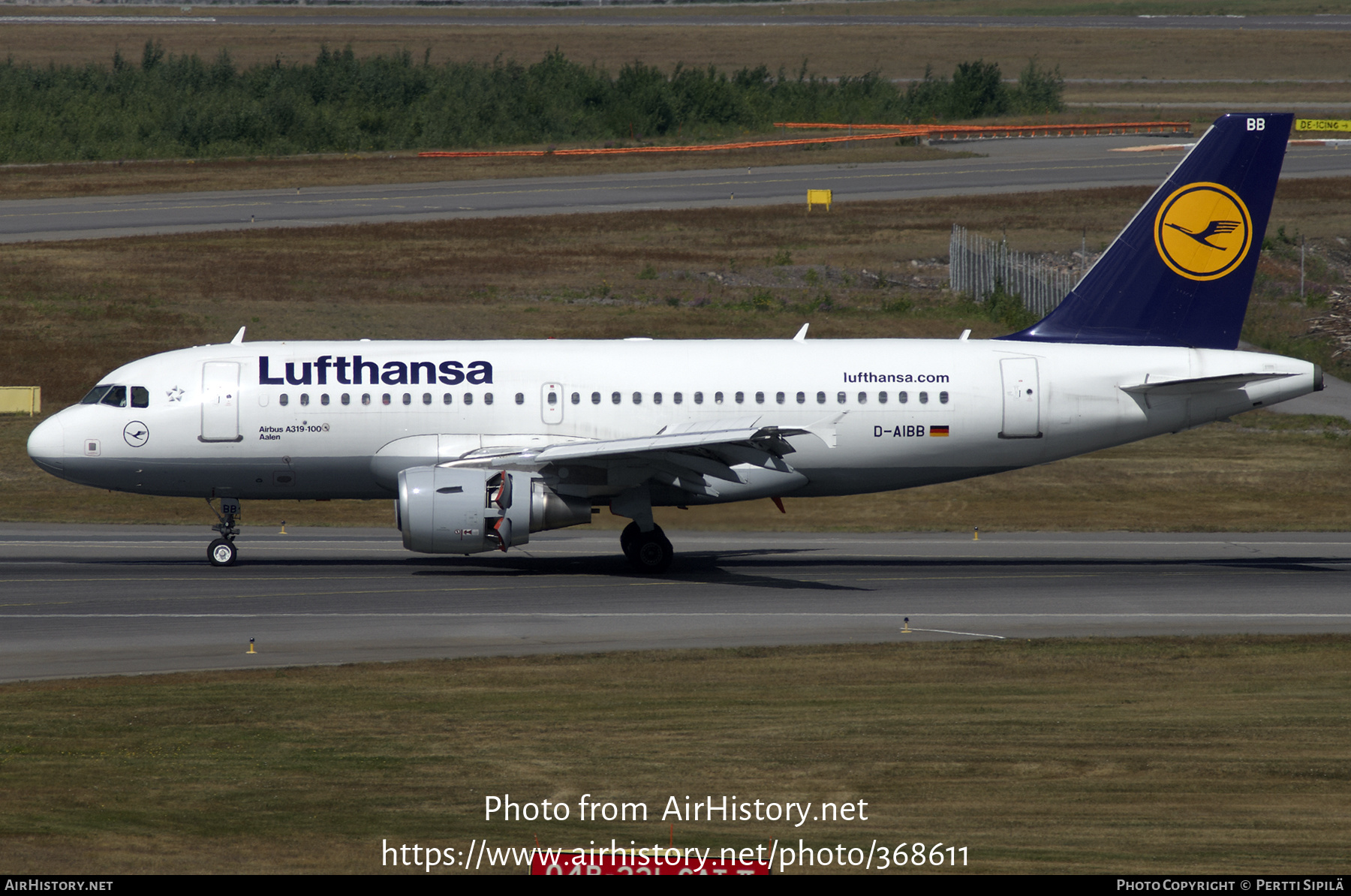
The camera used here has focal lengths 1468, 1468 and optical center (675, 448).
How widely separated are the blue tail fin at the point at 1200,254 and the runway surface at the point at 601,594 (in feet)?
17.5

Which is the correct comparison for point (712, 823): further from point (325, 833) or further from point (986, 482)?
point (986, 482)

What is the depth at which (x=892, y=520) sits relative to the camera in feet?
131

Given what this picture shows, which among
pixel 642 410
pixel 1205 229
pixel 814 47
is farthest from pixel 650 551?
pixel 814 47

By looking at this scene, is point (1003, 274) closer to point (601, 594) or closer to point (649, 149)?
point (601, 594)

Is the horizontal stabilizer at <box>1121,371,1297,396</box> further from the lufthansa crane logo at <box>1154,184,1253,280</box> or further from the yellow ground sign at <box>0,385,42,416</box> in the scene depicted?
the yellow ground sign at <box>0,385,42,416</box>

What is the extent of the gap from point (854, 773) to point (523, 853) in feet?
→ 15.7

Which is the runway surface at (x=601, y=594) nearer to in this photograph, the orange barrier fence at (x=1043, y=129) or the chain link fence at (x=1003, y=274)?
the chain link fence at (x=1003, y=274)

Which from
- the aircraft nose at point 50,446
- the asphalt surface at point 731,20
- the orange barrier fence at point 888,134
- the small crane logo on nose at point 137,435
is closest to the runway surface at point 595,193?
the orange barrier fence at point 888,134

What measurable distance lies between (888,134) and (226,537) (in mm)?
80930

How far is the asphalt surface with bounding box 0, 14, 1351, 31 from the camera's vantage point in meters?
161

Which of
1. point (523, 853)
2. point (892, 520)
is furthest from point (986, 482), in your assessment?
point (523, 853)

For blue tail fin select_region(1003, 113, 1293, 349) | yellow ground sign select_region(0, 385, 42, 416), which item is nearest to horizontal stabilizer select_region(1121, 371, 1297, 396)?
blue tail fin select_region(1003, 113, 1293, 349)

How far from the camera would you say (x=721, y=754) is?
18047 mm

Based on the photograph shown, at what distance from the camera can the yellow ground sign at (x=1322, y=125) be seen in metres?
99.7
